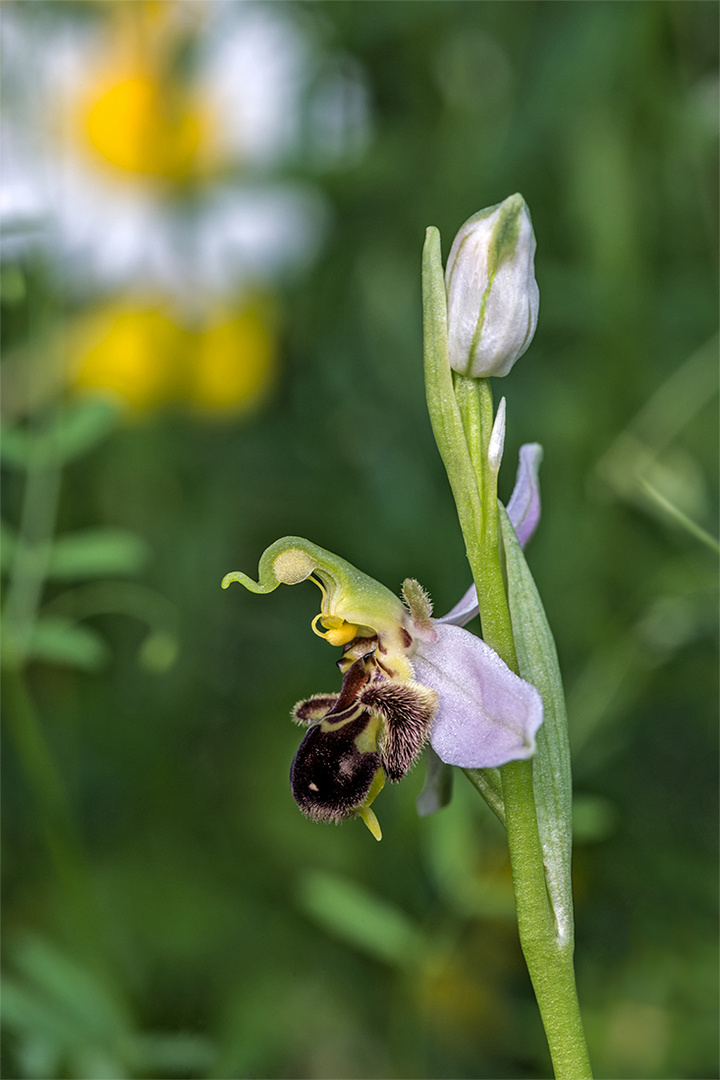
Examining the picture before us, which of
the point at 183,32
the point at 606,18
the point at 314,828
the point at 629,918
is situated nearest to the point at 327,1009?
the point at 314,828

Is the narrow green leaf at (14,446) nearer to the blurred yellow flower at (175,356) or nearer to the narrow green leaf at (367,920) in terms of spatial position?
the narrow green leaf at (367,920)

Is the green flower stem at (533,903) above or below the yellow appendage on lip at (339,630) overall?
below

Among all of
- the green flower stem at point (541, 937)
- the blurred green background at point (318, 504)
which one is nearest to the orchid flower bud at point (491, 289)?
the green flower stem at point (541, 937)

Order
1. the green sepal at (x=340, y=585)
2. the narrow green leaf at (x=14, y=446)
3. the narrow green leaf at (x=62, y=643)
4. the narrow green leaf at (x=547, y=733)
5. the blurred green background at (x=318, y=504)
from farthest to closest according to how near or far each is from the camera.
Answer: the blurred green background at (x=318, y=504) → the narrow green leaf at (x=14, y=446) → the narrow green leaf at (x=62, y=643) → the green sepal at (x=340, y=585) → the narrow green leaf at (x=547, y=733)

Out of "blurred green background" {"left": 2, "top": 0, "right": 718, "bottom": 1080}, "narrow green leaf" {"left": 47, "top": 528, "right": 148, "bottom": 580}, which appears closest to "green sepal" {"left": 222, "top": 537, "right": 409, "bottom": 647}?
"blurred green background" {"left": 2, "top": 0, "right": 718, "bottom": 1080}

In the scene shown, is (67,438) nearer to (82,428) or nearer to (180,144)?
(82,428)

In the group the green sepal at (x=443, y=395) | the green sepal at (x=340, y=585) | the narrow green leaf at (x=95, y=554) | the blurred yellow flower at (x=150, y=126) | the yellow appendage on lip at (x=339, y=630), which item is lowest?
the narrow green leaf at (x=95, y=554)

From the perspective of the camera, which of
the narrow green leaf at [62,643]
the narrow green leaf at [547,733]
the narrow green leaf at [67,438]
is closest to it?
the narrow green leaf at [547,733]

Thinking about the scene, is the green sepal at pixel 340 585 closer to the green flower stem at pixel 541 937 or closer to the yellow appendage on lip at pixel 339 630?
the yellow appendage on lip at pixel 339 630

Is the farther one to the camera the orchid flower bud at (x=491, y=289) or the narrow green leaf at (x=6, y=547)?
the narrow green leaf at (x=6, y=547)
